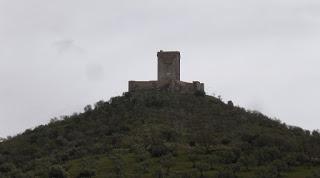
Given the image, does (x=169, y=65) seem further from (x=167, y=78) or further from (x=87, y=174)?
(x=87, y=174)

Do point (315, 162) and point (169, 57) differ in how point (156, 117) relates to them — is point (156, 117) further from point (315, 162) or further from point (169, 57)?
point (315, 162)

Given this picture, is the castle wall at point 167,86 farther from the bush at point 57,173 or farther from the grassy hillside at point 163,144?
the bush at point 57,173

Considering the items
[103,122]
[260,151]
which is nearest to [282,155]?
[260,151]

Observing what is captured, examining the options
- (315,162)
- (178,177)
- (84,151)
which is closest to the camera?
(178,177)

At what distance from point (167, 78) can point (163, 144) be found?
41.5 ft

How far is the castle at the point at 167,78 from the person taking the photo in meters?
95.8

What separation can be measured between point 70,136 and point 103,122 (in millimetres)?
3296

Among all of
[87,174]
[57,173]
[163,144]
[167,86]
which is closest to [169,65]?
[167,86]

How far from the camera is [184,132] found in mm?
88875

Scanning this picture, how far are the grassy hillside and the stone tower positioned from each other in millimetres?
2042

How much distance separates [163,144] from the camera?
277 feet

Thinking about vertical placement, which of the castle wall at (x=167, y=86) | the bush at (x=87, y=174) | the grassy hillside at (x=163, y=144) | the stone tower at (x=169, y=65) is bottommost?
the bush at (x=87, y=174)

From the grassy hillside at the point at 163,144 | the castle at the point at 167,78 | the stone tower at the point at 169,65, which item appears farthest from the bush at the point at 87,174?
the stone tower at the point at 169,65

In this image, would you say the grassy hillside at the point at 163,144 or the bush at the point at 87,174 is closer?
the bush at the point at 87,174
